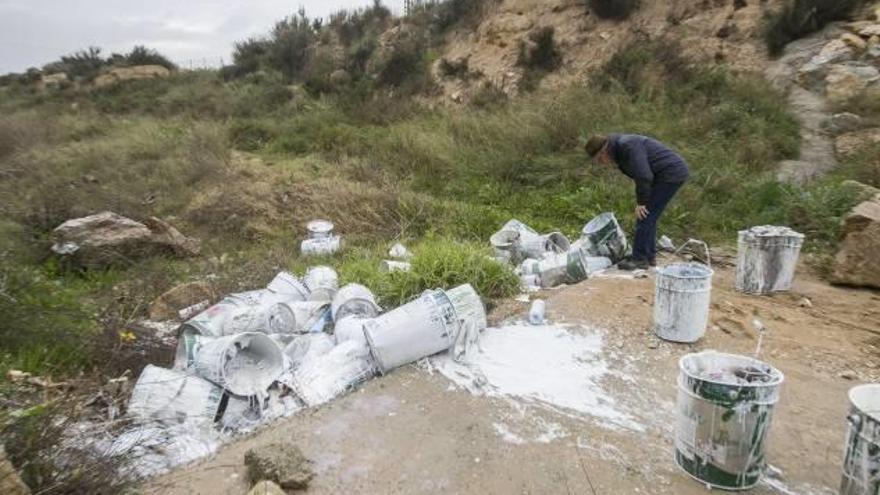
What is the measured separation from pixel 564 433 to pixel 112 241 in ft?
17.7

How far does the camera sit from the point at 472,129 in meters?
9.95

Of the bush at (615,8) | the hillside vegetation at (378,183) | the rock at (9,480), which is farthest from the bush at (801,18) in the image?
the rock at (9,480)

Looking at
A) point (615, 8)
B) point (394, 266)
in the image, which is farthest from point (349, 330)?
point (615, 8)

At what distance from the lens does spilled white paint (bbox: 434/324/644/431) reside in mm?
3141

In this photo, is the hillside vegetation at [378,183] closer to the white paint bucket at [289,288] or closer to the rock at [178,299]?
the rock at [178,299]

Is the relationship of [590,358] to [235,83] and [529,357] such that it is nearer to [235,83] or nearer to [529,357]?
[529,357]

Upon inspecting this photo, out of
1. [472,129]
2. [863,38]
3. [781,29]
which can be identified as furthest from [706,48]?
[472,129]

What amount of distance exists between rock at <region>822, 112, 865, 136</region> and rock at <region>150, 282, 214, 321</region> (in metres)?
8.34

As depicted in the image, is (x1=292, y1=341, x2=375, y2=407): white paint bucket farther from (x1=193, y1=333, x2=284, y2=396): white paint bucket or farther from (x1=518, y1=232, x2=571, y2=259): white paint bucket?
(x1=518, y1=232, x2=571, y2=259): white paint bucket

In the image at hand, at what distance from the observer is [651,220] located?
201 inches

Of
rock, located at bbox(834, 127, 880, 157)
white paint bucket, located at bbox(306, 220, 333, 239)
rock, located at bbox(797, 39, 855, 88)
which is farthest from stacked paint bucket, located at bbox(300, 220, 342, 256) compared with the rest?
rock, located at bbox(797, 39, 855, 88)

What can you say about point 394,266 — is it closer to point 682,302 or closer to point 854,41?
point 682,302

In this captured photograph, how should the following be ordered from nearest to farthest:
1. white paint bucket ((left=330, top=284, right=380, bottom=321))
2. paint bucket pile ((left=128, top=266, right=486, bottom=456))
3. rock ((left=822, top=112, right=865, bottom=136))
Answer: paint bucket pile ((left=128, top=266, right=486, bottom=456)) < white paint bucket ((left=330, top=284, right=380, bottom=321)) < rock ((left=822, top=112, right=865, bottom=136))

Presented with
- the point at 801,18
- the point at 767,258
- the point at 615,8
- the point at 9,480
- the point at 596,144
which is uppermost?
the point at 615,8
